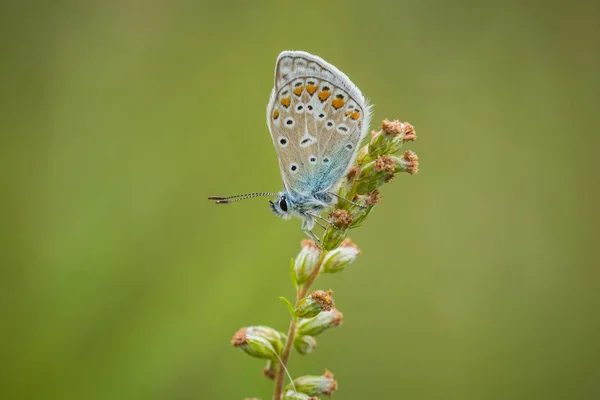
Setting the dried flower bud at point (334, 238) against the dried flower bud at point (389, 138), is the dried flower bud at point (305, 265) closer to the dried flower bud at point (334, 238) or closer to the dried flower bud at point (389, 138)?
the dried flower bud at point (334, 238)

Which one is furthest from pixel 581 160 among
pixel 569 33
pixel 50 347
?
pixel 50 347

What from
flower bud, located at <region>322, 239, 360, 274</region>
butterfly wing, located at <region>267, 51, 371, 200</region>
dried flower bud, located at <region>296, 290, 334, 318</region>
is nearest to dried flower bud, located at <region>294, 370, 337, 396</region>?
dried flower bud, located at <region>296, 290, 334, 318</region>

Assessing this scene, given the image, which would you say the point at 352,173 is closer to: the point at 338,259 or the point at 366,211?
the point at 366,211

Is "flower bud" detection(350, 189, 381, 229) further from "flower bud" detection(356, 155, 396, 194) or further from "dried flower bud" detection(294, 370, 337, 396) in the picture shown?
"dried flower bud" detection(294, 370, 337, 396)

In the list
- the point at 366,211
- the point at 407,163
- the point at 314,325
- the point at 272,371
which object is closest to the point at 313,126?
the point at 407,163

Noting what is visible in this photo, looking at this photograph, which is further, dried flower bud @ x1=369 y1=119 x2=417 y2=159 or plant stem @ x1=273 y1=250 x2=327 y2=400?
dried flower bud @ x1=369 y1=119 x2=417 y2=159

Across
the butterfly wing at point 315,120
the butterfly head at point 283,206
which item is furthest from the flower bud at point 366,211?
the butterfly head at point 283,206
